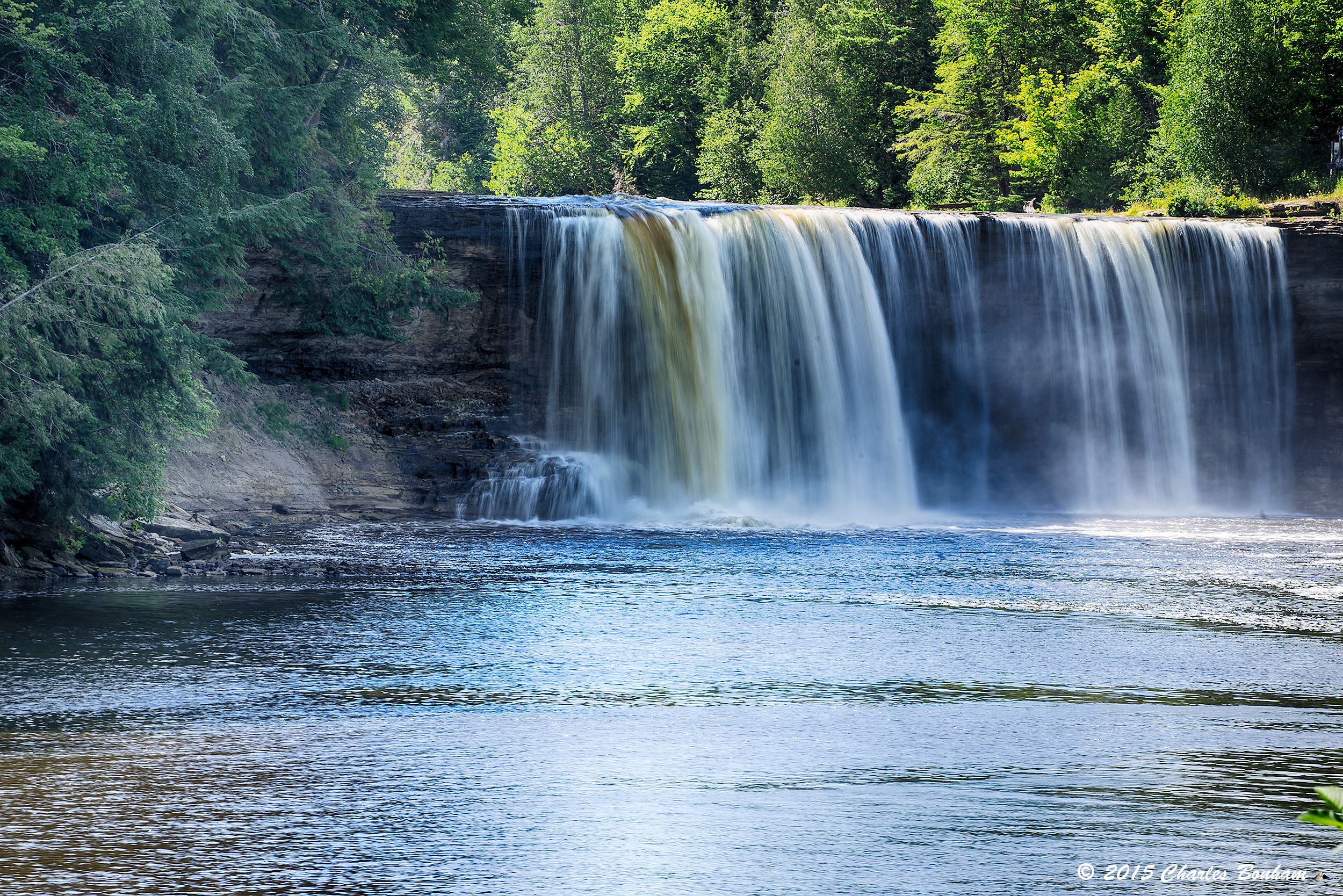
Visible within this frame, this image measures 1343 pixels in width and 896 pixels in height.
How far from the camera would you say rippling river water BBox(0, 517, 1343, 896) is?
4.98 meters

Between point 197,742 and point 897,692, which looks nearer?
point 197,742

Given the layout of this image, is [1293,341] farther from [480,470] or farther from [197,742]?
[197,742]

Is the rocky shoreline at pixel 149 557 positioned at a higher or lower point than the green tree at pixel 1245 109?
lower

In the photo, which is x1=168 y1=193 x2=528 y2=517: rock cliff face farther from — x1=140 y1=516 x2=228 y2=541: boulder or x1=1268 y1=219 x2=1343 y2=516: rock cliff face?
x1=1268 y1=219 x2=1343 y2=516: rock cliff face

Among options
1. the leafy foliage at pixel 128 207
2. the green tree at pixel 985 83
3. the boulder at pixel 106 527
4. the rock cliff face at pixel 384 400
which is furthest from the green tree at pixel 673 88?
the boulder at pixel 106 527

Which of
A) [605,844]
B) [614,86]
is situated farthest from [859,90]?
[605,844]

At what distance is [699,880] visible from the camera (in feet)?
15.7

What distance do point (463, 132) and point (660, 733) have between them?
7329cm

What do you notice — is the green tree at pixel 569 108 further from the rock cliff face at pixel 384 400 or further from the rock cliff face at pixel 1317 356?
the rock cliff face at pixel 1317 356

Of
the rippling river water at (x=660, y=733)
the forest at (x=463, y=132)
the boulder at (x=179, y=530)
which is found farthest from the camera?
the boulder at (x=179, y=530)

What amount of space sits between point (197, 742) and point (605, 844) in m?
2.86

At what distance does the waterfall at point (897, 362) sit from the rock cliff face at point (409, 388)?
1.86ft

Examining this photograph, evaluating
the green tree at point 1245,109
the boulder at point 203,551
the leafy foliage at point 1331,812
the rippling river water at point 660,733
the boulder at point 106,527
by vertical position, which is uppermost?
the green tree at point 1245,109

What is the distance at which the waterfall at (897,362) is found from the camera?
25281 millimetres
